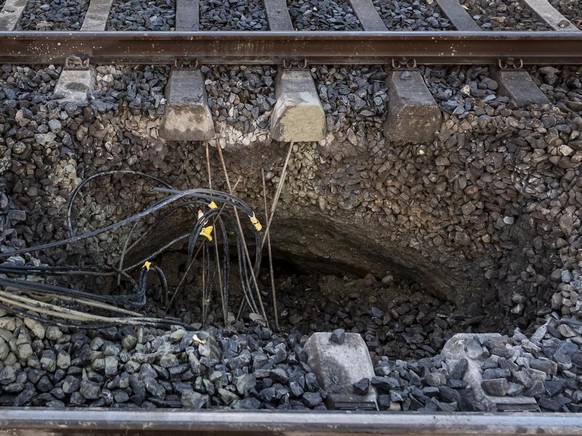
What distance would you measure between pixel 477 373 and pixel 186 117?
2.53m

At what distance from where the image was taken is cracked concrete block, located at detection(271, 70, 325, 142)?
4.35 metres

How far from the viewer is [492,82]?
15.6 feet

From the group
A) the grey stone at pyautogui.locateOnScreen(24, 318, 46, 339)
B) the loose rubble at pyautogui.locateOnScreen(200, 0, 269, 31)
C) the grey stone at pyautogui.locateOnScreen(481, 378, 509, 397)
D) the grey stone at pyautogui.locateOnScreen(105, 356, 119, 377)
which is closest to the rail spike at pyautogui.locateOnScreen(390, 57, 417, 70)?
the loose rubble at pyautogui.locateOnScreen(200, 0, 269, 31)

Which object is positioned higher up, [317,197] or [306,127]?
[306,127]

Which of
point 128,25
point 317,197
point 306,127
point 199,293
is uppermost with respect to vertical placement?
point 128,25

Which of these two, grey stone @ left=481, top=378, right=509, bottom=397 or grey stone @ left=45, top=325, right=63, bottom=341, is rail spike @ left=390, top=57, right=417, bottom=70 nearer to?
grey stone @ left=481, top=378, right=509, bottom=397

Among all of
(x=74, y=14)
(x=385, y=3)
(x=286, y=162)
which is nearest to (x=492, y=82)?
(x=385, y=3)

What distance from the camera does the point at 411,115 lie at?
4414 millimetres

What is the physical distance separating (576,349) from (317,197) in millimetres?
2210

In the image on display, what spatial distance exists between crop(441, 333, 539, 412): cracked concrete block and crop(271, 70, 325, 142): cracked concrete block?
5.88ft

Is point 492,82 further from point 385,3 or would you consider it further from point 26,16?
point 26,16

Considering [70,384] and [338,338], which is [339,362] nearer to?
[338,338]

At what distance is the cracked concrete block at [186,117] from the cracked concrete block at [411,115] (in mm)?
1310

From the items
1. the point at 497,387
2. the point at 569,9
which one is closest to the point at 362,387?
the point at 497,387
